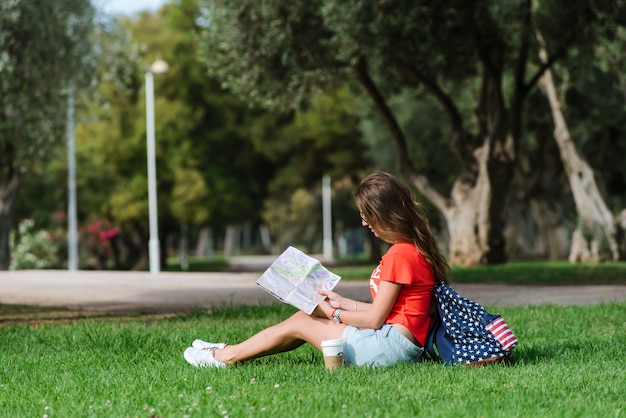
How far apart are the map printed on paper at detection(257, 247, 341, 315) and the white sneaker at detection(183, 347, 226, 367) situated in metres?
0.67

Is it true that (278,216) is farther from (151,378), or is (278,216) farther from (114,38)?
(151,378)

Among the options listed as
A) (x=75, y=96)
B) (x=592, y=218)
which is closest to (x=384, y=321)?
(x=75, y=96)

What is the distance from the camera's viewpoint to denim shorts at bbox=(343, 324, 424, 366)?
20.9 ft

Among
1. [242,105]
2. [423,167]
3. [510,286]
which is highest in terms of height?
[242,105]

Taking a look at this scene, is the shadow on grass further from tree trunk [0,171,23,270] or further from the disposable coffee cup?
tree trunk [0,171,23,270]

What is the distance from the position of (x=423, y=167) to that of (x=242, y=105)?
8.88 meters

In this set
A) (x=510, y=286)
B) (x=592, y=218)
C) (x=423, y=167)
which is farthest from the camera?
(x=423, y=167)

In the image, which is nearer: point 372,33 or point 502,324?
point 502,324

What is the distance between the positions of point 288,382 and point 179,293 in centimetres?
1000

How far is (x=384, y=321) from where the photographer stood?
20.9ft

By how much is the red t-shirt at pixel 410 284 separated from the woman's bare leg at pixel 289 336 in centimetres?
39

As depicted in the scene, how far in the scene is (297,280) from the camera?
6.30 meters

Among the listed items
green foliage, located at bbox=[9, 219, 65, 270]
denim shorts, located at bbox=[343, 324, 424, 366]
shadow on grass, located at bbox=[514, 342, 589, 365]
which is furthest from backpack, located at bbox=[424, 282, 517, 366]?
green foliage, located at bbox=[9, 219, 65, 270]

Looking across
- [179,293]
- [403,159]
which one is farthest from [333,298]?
[403,159]
